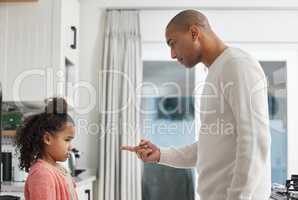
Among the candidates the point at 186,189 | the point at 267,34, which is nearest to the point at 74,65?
the point at 186,189

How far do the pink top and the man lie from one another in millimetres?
571

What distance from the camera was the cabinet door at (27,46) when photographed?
10.9 ft

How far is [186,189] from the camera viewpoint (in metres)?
4.04

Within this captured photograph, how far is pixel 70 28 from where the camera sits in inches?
143

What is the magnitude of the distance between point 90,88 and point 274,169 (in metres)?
1.87

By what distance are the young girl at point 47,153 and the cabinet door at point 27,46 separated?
4.75 feet

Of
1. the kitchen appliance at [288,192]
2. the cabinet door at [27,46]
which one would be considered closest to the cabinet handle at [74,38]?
the cabinet door at [27,46]

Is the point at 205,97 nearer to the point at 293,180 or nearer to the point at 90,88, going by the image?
the point at 293,180

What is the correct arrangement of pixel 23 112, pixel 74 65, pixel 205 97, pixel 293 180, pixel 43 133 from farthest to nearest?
1. pixel 74 65
2. pixel 23 112
3. pixel 293 180
4. pixel 43 133
5. pixel 205 97

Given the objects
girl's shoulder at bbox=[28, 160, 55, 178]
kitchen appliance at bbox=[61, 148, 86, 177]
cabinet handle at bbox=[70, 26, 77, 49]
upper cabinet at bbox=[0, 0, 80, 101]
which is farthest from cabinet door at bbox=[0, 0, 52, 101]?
girl's shoulder at bbox=[28, 160, 55, 178]

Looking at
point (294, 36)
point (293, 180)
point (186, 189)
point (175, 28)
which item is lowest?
point (186, 189)

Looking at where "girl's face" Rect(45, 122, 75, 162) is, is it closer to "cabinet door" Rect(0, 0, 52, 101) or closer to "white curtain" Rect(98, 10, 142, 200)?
"cabinet door" Rect(0, 0, 52, 101)

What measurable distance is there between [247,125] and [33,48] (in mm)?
2384

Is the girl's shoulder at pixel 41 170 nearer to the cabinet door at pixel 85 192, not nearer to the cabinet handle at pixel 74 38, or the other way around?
the cabinet door at pixel 85 192
